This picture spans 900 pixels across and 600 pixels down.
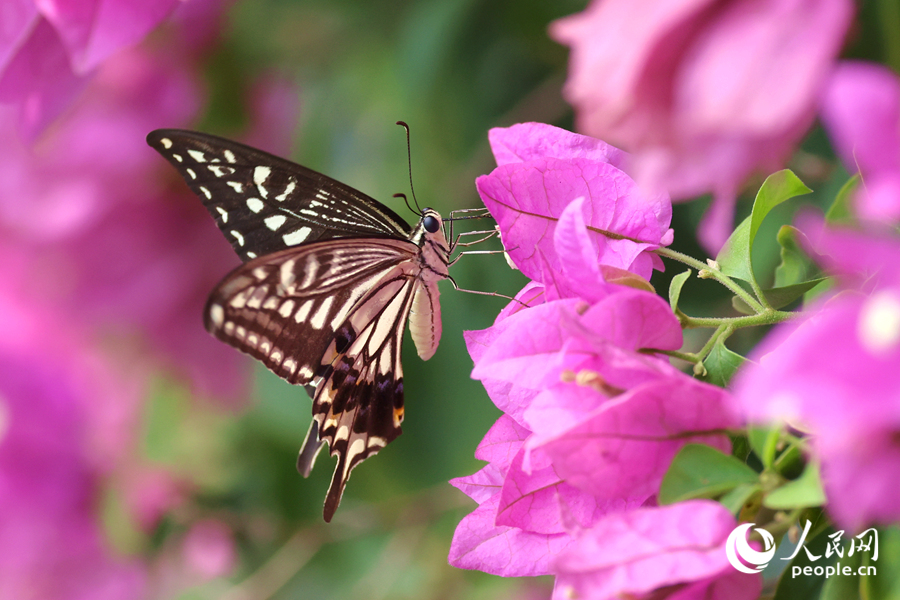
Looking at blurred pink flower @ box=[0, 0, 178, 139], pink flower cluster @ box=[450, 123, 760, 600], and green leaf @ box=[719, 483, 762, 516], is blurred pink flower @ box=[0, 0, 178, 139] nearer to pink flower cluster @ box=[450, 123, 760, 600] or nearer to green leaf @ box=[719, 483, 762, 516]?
pink flower cluster @ box=[450, 123, 760, 600]

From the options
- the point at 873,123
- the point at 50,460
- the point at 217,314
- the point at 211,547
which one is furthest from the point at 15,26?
the point at 211,547

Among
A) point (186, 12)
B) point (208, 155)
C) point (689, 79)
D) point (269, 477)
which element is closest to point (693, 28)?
point (689, 79)

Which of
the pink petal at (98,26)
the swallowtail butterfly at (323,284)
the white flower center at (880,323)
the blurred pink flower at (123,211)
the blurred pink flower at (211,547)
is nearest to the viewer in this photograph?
the white flower center at (880,323)

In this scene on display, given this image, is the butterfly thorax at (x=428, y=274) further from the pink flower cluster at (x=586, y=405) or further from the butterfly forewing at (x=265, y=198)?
the pink flower cluster at (x=586, y=405)

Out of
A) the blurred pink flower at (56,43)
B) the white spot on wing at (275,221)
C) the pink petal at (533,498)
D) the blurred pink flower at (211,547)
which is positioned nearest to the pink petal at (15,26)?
the blurred pink flower at (56,43)

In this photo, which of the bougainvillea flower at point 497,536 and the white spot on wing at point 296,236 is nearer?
the bougainvillea flower at point 497,536

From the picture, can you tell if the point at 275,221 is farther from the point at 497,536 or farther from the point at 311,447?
the point at 497,536

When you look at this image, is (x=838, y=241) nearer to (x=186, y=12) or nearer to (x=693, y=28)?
(x=693, y=28)

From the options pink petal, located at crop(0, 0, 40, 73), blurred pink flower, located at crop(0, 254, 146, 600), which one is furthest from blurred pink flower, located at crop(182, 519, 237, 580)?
pink petal, located at crop(0, 0, 40, 73)
